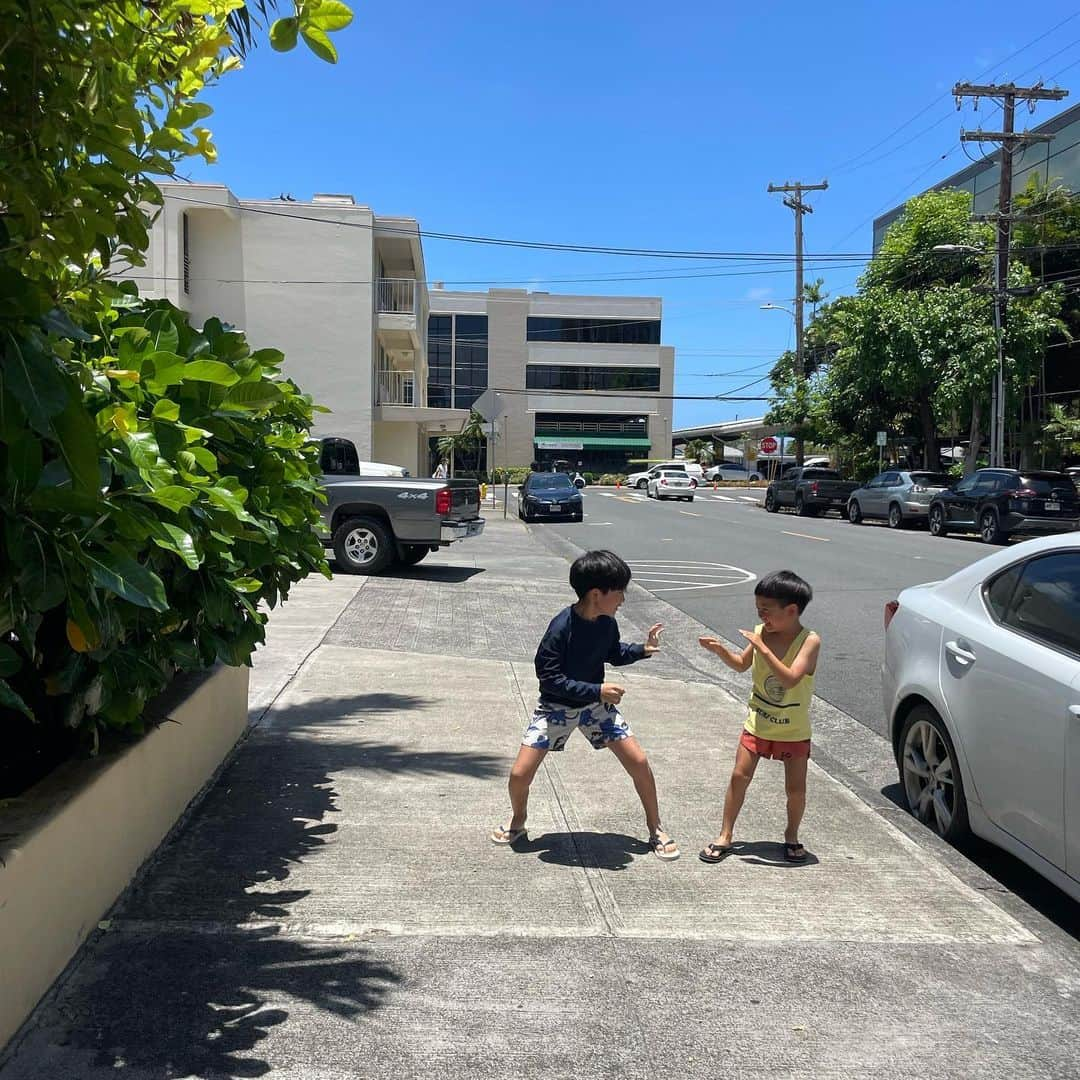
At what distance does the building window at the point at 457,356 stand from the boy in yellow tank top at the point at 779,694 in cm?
7190

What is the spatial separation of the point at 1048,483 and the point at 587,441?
53384mm

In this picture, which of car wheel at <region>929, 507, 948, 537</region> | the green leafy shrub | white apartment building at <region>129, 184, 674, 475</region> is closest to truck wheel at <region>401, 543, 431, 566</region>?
the green leafy shrub

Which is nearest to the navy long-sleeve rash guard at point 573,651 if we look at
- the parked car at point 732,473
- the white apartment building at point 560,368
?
the parked car at point 732,473

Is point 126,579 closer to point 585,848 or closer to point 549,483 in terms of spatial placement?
point 585,848

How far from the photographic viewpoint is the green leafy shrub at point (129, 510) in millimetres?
2676

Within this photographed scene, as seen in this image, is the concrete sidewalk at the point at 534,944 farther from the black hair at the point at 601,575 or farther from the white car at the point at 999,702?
the black hair at the point at 601,575

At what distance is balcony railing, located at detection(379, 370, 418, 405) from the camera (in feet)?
120

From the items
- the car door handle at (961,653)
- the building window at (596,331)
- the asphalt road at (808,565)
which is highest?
the building window at (596,331)

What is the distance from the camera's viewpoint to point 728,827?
475cm

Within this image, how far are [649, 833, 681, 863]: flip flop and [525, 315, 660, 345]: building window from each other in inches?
2866

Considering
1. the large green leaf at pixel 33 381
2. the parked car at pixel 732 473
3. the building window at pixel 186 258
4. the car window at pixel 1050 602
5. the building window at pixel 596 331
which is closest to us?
the large green leaf at pixel 33 381

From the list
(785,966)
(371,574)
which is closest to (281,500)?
(785,966)

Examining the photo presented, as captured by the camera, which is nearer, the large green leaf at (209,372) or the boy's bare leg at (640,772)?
the large green leaf at (209,372)

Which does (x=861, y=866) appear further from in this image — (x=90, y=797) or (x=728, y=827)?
(x=90, y=797)
